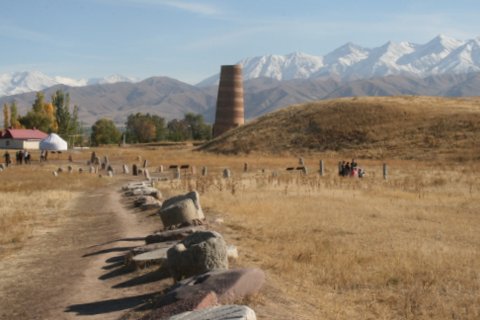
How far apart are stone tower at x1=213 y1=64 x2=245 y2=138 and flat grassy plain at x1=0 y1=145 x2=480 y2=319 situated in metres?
77.1

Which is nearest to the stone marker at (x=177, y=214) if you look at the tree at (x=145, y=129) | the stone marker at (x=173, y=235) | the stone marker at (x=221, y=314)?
the stone marker at (x=173, y=235)

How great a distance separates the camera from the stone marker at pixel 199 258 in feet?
36.0

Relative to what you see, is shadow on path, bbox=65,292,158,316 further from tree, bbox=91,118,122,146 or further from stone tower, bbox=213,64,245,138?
tree, bbox=91,118,122,146

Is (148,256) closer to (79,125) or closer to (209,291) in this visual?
(209,291)

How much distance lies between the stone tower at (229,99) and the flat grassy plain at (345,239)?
77092 mm

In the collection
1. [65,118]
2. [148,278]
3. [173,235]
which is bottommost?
[148,278]

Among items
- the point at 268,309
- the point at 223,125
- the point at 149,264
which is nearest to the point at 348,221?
the point at 149,264

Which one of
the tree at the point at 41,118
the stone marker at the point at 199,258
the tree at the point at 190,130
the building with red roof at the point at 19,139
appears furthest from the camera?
the tree at the point at 190,130

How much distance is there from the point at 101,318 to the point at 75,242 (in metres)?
8.53

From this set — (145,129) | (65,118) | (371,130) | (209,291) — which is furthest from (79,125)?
(209,291)

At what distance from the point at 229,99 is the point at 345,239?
94072 mm

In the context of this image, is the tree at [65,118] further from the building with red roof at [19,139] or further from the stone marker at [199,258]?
the stone marker at [199,258]

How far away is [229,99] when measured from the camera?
360ft

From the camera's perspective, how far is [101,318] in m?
9.88
